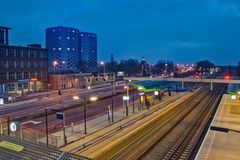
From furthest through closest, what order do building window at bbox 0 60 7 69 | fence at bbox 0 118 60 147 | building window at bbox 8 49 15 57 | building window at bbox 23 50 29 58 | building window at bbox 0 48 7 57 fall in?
building window at bbox 23 50 29 58 < building window at bbox 8 49 15 57 < building window at bbox 0 48 7 57 < building window at bbox 0 60 7 69 < fence at bbox 0 118 60 147

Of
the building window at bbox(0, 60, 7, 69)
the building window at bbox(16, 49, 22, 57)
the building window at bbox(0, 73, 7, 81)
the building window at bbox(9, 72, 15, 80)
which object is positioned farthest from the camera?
the building window at bbox(16, 49, 22, 57)

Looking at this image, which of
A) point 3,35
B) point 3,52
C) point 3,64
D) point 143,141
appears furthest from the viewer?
point 3,35

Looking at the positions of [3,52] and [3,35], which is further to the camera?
[3,35]

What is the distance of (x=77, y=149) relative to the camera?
2520 cm

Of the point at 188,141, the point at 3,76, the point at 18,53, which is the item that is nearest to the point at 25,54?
the point at 18,53

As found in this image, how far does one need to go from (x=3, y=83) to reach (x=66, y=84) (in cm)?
2451

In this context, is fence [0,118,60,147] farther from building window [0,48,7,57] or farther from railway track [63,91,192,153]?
building window [0,48,7,57]

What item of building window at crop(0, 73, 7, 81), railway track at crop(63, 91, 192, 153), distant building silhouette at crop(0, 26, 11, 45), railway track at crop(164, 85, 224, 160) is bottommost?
railway track at crop(164, 85, 224, 160)

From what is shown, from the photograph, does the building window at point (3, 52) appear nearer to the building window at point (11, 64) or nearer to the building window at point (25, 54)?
the building window at point (11, 64)

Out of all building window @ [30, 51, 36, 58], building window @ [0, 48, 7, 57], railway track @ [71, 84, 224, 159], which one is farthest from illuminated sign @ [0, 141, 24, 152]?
building window @ [30, 51, 36, 58]

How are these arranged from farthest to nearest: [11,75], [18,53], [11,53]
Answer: [18,53], [11,53], [11,75]

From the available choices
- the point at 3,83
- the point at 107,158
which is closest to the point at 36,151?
the point at 107,158

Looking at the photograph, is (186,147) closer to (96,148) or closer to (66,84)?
(96,148)

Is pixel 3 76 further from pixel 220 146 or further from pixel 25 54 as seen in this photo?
pixel 220 146
